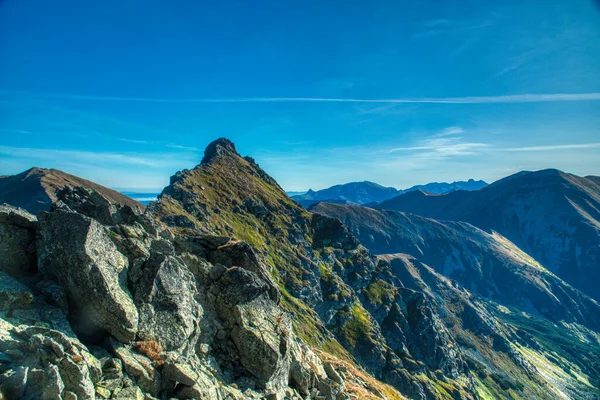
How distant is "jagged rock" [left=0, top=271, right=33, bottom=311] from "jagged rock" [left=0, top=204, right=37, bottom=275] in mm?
2754

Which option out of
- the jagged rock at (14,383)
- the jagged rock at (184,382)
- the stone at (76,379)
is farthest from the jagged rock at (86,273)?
the jagged rock at (14,383)

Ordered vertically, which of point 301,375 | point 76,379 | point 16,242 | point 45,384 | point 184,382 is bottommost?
point 301,375

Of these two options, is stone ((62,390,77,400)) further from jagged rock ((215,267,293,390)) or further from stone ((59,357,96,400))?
jagged rock ((215,267,293,390))

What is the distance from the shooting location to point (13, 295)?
2303 centimetres

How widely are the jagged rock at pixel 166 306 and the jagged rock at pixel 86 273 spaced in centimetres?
141

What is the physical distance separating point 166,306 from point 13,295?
10070 mm

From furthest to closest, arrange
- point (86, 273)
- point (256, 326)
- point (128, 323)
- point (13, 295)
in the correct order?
point (256, 326)
point (86, 273)
point (128, 323)
point (13, 295)

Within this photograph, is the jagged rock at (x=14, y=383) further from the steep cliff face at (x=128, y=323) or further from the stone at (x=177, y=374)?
the stone at (x=177, y=374)

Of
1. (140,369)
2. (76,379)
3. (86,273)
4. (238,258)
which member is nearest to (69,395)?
(76,379)

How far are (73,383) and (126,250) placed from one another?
13621mm

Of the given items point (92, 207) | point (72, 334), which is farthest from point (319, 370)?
point (92, 207)

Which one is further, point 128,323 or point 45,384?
point 128,323

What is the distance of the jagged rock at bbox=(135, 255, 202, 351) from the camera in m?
27.9

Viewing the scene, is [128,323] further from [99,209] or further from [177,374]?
[99,209]
